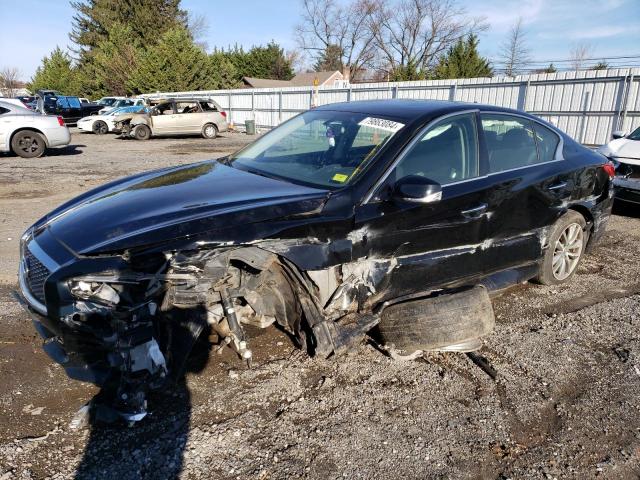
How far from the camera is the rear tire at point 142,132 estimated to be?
2125 centimetres

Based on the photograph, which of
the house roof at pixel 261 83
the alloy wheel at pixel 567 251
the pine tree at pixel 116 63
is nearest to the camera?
the alloy wheel at pixel 567 251

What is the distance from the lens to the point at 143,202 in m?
2.98

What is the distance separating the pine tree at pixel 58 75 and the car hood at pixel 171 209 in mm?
53102

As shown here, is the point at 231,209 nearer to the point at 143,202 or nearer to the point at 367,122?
the point at 143,202

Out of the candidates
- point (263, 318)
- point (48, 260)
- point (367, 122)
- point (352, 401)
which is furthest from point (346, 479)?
point (367, 122)

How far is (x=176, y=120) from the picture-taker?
21719mm

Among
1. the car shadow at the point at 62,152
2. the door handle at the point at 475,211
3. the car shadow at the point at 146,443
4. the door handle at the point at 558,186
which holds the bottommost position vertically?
the car shadow at the point at 146,443

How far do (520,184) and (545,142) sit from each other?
2.51 feet

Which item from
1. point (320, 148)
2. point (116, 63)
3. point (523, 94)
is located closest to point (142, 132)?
point (523, 94)

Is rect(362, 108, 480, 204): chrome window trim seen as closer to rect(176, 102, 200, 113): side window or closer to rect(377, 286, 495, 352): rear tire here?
rect(377, 286, 495, 352): rear tire

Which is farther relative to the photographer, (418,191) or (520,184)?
(520,184)

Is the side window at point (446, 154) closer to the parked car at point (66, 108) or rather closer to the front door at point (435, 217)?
the front door at point (435, 217)

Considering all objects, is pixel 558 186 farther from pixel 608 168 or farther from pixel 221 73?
pixel 221 73

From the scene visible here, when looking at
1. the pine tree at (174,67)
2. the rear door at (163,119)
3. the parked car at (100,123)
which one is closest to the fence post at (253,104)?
the parked car at (100,123)
